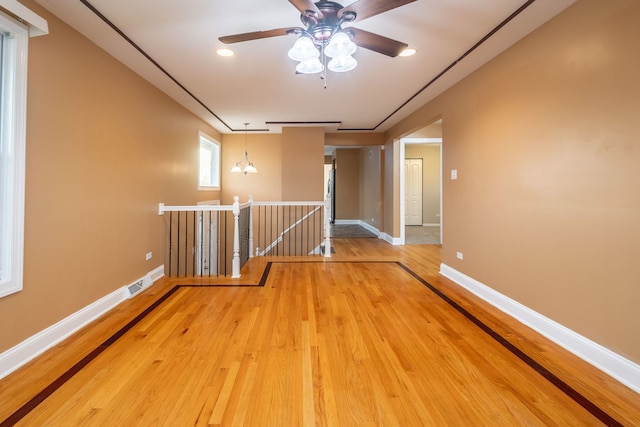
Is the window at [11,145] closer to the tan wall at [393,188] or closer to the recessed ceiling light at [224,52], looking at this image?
the recessed ceiling light at [224,52]

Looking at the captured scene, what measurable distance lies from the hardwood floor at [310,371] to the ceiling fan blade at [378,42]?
86.4 inches

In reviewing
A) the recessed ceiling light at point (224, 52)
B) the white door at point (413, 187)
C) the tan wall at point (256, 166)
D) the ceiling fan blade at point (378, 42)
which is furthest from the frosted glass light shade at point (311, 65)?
the white door at point (413, 187)

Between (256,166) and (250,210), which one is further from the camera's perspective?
(256,166)

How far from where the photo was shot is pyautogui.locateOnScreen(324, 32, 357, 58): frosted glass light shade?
6.08 ft

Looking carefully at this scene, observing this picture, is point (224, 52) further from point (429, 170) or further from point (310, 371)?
point (429, 170)

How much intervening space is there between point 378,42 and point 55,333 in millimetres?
3264

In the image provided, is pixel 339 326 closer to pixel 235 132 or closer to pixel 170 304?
pixel 170 304

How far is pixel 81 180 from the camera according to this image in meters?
2.61

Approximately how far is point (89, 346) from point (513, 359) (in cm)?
308

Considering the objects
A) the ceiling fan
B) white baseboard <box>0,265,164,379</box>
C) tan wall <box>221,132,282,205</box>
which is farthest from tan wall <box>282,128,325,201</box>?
the ceiling fan

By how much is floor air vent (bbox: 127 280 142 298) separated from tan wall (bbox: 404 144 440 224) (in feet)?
26.7

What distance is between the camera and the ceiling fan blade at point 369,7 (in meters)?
1.67

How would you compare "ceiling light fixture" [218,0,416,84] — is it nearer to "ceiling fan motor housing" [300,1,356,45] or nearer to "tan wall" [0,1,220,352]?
"ceiling fan motor housing" [300,1,356,45]

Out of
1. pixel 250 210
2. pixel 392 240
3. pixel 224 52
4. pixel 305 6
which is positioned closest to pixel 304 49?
pixel 305 6
